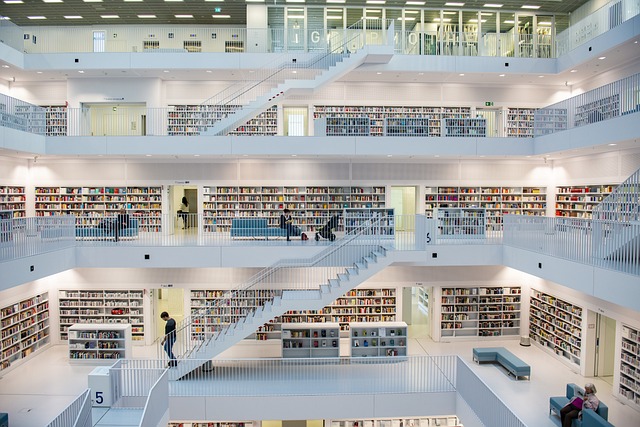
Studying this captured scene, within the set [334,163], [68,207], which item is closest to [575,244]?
[334,163]

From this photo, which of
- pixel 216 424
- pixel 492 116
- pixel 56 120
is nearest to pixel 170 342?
pixel 216 424

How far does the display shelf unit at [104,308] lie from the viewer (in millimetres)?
13336

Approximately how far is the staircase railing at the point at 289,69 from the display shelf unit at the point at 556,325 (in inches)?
343

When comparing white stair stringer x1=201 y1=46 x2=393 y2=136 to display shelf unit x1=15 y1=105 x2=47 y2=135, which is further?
white stair stringer x1=201 y1=46 x2=393 y2=136

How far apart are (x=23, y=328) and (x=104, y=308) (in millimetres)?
2000

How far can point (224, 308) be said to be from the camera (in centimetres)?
1242

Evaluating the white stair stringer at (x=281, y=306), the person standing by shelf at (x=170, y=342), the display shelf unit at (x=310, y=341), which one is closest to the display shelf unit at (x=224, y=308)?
the white stair stringer at (x=281, y=306)

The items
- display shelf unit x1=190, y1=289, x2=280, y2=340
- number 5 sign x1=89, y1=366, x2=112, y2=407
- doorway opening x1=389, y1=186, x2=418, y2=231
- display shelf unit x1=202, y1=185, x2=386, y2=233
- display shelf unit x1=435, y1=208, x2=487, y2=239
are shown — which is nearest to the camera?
number 5 sign x1=89, y1=366, x2=112, y2=407

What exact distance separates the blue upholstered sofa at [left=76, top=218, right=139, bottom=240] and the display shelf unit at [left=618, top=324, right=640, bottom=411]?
38.0ft

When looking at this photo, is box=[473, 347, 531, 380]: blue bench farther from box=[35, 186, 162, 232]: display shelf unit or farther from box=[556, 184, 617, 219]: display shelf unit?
box=[35, 186, 162, 232]: display shelf unit

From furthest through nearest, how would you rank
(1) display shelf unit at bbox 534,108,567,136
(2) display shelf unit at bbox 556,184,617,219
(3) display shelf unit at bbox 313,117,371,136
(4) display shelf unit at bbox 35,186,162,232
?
(4) display shelf unit at bbox 35,186,162,232
(3) display shelf unit at bbox 313,117,371,136
(1) display shelf unit at bbox 534,108,567,136
(2) display shelf unit at bbox 556,184,617,219

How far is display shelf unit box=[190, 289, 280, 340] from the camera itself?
36.9 feet

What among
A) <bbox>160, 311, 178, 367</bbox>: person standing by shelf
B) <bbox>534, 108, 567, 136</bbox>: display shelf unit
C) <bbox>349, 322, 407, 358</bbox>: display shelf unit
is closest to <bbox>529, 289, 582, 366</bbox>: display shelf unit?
<bbox>349, 322, 407, 358</bbox>: display shelf unit

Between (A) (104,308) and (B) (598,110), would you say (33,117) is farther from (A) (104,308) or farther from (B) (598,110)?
(B) (598,110)
